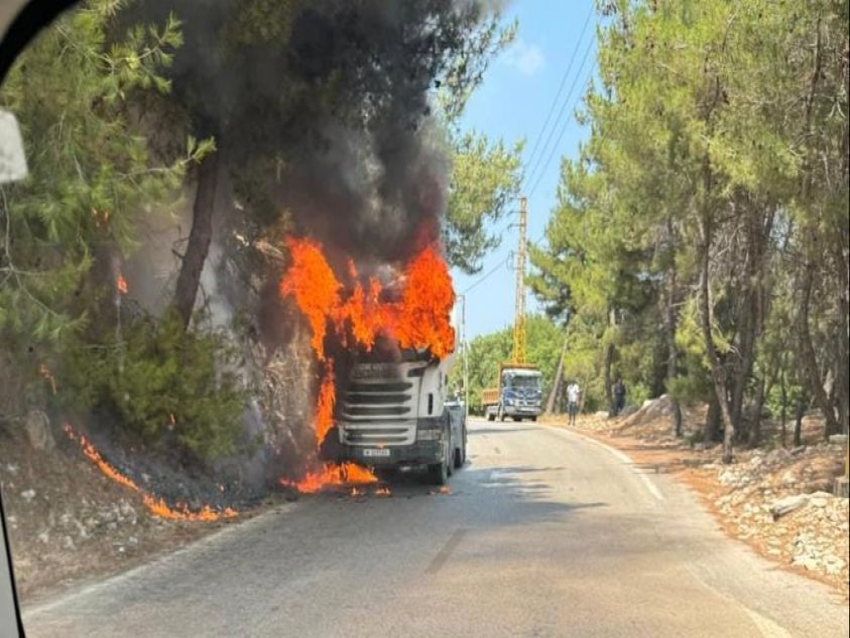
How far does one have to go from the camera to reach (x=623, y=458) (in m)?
11.2

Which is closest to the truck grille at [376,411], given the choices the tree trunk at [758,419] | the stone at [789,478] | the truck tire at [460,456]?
the truck tire at [460,456]

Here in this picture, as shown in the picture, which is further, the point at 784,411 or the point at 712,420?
the point at 712,420

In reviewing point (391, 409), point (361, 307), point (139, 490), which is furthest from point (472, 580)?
point (391, 409)

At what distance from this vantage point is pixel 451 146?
9.22 meters

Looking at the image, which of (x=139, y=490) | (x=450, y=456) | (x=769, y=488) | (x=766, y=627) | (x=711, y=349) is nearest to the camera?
(x=766, y=627)

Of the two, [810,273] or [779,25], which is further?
[779,25]

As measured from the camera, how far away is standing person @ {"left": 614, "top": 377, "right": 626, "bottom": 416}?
7555 mm

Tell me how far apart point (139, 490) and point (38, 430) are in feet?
4.80

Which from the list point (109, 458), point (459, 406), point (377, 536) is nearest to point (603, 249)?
point (377, 536)

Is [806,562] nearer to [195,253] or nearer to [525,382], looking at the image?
[525,382]

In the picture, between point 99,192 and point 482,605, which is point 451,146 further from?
point 482,605

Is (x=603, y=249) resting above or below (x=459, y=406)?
above

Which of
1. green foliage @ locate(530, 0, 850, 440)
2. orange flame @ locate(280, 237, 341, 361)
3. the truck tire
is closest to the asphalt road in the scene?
green foliage @ locate(530, 0, 850, 440)

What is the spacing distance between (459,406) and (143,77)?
8230 mm
